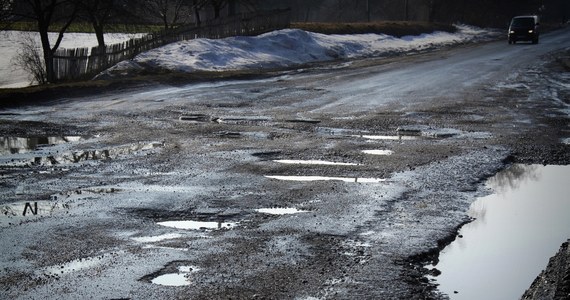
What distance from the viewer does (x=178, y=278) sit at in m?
6.27

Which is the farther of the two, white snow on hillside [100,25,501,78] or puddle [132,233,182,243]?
white snow on hillside [100,25,501,78]

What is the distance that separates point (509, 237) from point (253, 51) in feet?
94.6

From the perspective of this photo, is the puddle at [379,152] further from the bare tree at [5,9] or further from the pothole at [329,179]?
the bare tree at [5,9]

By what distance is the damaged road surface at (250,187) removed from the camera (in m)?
6.32

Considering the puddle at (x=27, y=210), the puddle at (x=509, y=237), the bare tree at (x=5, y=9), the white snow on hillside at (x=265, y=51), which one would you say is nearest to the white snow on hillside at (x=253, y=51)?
the white snow on hillside at (x=265, y=51)

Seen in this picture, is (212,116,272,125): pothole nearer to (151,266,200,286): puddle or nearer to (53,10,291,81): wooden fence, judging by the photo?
(151,266,200,286): puddle

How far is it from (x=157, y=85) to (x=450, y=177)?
48.5ft

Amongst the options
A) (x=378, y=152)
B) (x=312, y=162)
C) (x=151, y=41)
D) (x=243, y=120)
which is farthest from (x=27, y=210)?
(x=151, y=41)

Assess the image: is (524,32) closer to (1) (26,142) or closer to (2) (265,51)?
(2) (265,51)

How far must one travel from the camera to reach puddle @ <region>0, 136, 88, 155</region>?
41.8 ft

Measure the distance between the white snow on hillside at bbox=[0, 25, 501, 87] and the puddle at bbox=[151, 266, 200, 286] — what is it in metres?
21.0

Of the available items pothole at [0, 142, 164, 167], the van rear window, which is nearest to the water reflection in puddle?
pothole at [0, 142, 164, 167]

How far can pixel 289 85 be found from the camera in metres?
24.3

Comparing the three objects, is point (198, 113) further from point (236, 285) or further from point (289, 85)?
point (236, 285)
